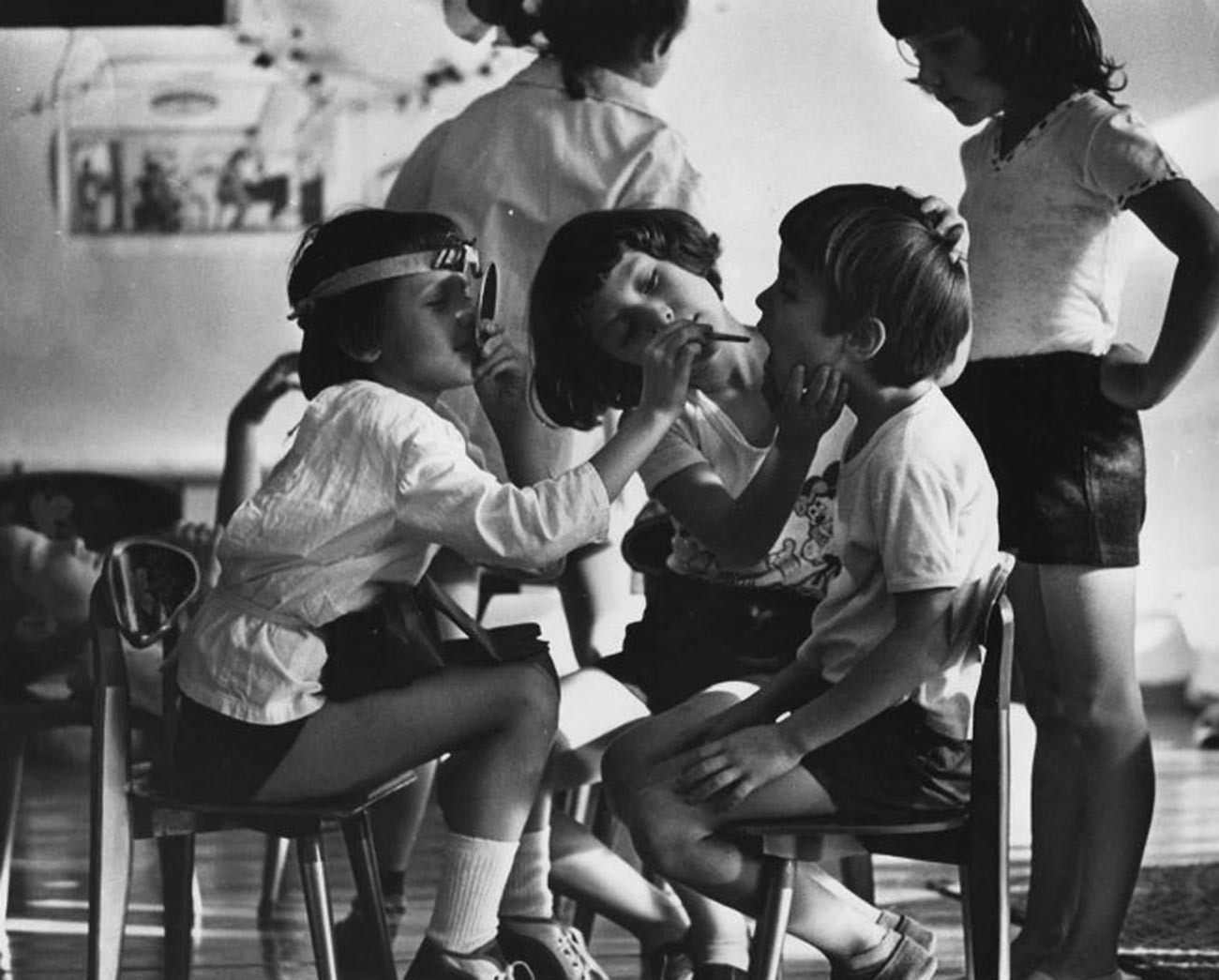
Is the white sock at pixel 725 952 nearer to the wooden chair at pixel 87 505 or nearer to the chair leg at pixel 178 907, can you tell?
the chair leg at pixel 178 907

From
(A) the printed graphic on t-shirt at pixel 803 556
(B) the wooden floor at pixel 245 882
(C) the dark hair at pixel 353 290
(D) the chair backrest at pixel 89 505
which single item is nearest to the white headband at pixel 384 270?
(C) the dark hair at pixel 353 290

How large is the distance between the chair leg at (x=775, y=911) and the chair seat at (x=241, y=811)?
39cm

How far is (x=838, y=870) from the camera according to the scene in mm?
2768

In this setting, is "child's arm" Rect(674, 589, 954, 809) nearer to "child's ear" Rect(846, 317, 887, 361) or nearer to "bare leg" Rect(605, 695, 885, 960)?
"bare leg" Rect(605, 695, 885, 960)

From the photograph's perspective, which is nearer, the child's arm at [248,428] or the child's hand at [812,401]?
the child's hand at [812,401]

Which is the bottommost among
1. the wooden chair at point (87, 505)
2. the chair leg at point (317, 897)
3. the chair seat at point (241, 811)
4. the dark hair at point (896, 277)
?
the wooden chair at point (87, 505)

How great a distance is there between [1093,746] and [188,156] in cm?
193

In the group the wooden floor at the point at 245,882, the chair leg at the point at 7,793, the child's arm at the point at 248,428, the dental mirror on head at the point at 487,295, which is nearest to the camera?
the dental mirror on head at the point at 487,295

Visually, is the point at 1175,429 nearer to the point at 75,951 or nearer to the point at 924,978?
the point at 924,978

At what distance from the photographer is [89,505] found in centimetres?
330

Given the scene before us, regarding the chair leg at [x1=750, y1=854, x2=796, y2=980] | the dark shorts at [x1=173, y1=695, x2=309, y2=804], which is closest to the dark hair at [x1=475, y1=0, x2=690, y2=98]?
the dark shorts at [x1=173, y1=695, x2=309, y2=804]

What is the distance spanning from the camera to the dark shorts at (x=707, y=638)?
2.21m

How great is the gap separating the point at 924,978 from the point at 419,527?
0.65 m

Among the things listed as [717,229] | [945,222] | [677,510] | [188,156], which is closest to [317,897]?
[677,510]
